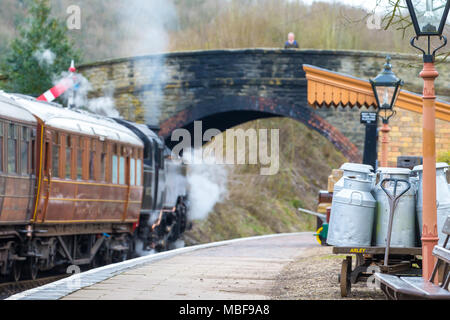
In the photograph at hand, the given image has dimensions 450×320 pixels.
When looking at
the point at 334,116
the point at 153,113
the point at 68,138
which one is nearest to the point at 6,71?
the point at 153,113

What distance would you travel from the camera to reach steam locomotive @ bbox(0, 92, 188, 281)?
13.5 metres

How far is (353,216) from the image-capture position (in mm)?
9039

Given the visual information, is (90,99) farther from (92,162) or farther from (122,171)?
(92,162)

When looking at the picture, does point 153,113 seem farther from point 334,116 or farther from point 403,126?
point 403,126

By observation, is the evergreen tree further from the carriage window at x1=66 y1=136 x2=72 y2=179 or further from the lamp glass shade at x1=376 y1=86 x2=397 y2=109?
the lamp glass shade at x1=376 y1=86 x2=397 y2=109

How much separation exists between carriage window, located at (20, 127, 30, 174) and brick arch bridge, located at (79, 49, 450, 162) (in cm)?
1757

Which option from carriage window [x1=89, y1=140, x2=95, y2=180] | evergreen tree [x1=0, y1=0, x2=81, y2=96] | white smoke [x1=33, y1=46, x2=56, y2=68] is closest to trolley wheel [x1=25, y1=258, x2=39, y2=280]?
carriage window [x1=89, y1=140, x2=95, y2=180]

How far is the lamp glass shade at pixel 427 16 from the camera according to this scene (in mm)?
8180

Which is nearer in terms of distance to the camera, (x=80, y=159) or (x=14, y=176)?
(x=14, y=176)

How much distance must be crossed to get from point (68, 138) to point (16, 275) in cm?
270

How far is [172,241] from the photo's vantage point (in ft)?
90.0

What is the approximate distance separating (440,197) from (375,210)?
0.69m

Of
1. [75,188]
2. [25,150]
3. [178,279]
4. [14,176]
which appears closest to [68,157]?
[75,188]

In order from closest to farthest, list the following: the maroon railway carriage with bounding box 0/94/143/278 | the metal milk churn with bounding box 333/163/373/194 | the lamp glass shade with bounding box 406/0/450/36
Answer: the lamp glass shade with bounding box 406/0/450/36 → the metal milk churn with bounding box 333/163/373/194 → the maroon railway carriage with bounding box 0/94/143/278
